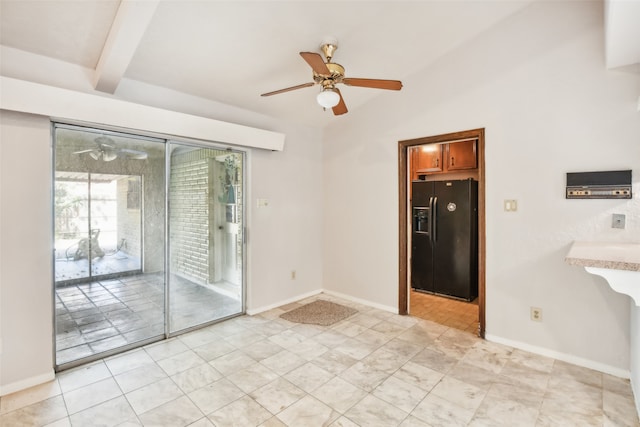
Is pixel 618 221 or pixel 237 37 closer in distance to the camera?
pixel 618 221

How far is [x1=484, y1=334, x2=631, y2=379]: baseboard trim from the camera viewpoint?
2.40 m

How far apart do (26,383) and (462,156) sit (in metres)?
5.12

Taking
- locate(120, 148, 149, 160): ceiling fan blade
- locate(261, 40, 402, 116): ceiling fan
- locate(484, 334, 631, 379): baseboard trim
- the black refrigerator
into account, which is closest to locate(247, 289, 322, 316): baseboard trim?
the black refrigerator

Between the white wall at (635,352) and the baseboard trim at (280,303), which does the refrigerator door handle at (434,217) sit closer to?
the baseboard trim at (280,303)

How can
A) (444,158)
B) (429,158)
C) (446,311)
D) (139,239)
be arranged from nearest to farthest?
(139,239) < (446,311) < (444,158) < (429,158)

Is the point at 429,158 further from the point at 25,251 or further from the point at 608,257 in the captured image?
the point at 25,251

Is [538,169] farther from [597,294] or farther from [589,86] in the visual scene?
[597,294]

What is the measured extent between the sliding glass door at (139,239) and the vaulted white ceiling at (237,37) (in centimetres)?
60

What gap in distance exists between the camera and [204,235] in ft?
11.3

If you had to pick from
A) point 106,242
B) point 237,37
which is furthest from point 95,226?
point 237,37

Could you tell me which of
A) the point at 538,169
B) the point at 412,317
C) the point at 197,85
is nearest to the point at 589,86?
the point at 538,169

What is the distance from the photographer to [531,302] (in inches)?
110

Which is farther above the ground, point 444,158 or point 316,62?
point 316,62

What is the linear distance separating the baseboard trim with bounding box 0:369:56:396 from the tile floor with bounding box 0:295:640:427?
0.06 metres
